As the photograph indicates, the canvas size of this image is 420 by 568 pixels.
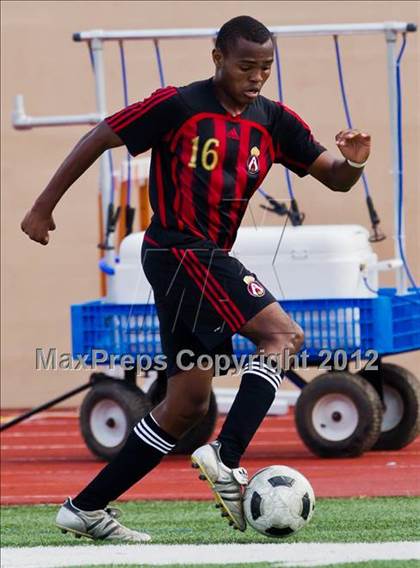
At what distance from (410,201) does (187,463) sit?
4.39 metres

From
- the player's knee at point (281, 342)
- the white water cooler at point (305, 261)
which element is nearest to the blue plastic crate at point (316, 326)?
the white water cooler at point (305, 261)

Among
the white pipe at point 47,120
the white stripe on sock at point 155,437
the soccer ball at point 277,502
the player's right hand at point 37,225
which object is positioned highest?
the white pipe at point 47,120

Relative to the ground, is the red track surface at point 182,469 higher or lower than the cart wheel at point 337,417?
lower

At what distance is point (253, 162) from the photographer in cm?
550

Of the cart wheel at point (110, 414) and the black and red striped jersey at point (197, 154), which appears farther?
the cart wheel at point (110, 414)

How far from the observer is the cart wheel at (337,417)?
32.1ft

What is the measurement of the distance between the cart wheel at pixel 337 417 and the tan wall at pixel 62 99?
14.6 feet

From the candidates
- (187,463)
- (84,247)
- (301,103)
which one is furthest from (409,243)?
(187,463)

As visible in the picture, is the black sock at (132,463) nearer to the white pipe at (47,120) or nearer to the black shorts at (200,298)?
the black shorts at (200,298)

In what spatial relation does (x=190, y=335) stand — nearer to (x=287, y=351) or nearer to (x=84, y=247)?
(x=287, y=351)

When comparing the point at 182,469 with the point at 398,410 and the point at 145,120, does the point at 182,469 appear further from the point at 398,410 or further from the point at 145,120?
the point at 145,120

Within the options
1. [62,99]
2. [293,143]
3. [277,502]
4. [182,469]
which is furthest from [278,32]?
[277,502]

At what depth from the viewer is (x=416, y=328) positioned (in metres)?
10.3

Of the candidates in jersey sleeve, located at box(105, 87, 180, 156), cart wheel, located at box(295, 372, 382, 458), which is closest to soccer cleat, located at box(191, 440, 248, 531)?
jersey sleeve, located at box(105, 87, 180, 156)
